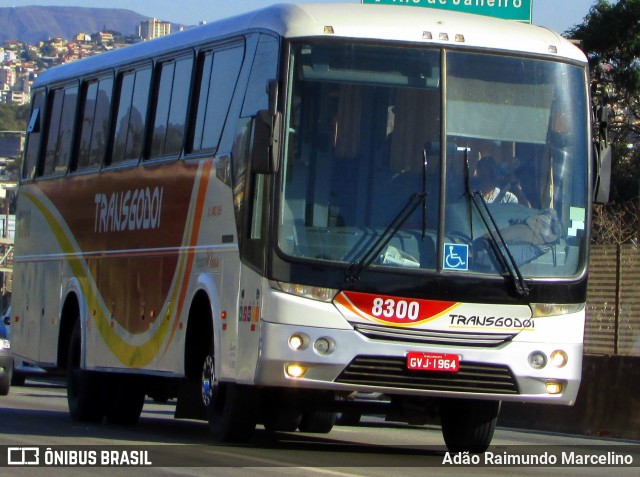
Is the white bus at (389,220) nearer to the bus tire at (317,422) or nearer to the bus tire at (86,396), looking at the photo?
the bus tire at (317,422)

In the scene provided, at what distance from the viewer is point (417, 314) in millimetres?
12172

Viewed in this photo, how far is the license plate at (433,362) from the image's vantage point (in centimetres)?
1209

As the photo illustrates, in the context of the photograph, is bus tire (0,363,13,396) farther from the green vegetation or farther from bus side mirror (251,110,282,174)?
the green vegetation

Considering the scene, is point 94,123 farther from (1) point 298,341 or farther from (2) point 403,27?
(1) point 298,341

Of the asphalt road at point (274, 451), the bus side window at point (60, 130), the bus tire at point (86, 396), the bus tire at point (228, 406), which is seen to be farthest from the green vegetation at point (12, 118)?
the bus tire at point (228, 406)

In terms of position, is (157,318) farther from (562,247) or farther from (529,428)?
(529,428)

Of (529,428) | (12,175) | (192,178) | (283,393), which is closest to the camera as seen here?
(283,393)

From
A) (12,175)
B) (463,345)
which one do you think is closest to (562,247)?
(463,345)

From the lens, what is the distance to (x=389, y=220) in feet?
39.9

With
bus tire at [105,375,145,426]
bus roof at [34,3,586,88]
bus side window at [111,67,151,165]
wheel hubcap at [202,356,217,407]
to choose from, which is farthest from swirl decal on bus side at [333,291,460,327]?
bus tire at [105,375,145,426]

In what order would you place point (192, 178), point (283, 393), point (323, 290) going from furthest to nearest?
point (192, 178) → point (283, 393) → point (323, 290)

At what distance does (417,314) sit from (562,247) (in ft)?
4.66

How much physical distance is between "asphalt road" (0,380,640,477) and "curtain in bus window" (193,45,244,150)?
9.39 ft

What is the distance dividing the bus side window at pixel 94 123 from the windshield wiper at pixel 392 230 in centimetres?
593
